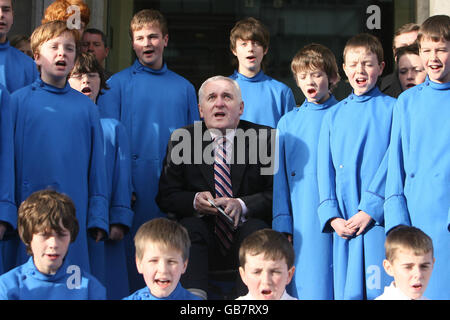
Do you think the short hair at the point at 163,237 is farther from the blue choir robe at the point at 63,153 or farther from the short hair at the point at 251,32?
the short hair at the point at 251,32

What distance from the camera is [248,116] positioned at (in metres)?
5.98

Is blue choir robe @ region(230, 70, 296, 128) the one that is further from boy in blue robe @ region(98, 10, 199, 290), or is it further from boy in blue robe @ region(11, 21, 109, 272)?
boy in blue robe @ region(11, 21, 109, 272)

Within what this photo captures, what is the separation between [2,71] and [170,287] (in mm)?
2134

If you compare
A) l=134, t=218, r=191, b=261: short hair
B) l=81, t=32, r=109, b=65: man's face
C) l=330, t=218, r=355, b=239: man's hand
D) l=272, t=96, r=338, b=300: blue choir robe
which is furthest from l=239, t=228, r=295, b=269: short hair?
l=81, t=32, r=109, b=65: man's face

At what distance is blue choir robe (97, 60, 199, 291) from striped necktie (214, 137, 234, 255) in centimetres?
76

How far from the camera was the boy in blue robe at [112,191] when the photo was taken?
518cm

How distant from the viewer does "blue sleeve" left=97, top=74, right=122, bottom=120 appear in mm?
5824

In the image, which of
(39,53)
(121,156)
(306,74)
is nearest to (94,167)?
(121,156)

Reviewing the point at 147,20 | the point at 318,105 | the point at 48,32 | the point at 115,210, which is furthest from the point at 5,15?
the point at 318,105

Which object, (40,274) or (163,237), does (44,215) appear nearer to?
(40,274)

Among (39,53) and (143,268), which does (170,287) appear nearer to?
(143,268)

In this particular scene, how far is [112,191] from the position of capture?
17.4ft

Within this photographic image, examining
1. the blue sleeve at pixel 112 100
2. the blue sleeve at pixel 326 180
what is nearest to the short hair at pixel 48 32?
the blue sleeve at pixel 112 100
